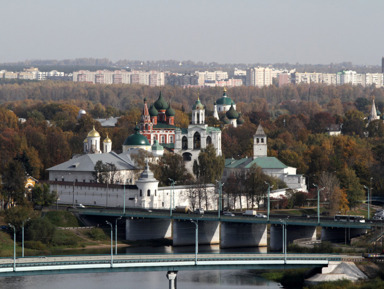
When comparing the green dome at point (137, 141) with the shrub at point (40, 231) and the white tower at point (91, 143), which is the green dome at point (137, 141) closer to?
the white tower at point (91, 143)

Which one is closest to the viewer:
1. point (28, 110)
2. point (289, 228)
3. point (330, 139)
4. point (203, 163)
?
point (289, 228)

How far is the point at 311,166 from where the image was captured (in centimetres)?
9569

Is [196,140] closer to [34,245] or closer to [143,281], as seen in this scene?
[34,245]

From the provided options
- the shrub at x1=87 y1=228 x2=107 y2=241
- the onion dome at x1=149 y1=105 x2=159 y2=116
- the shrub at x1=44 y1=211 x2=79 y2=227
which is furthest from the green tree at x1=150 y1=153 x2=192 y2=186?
the onion dome at x1=149 y1=105 x2=159 y2=116

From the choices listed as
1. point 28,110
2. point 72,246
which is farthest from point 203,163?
point 28,110

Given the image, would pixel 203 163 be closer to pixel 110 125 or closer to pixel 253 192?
pixel 253 192

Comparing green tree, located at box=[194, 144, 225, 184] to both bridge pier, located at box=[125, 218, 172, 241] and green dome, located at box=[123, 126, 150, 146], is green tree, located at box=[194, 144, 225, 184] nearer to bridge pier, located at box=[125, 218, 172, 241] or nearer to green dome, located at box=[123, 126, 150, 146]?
green dome, located at box=[123, 126, 150, 146]

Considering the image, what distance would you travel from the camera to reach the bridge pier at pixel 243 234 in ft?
236

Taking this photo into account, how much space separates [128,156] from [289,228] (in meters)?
23.4

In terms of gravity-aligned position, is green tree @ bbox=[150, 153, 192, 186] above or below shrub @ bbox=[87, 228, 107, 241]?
above

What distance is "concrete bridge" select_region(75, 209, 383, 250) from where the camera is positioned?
69.3m

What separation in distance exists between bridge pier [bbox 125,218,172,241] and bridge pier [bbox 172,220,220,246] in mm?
2388

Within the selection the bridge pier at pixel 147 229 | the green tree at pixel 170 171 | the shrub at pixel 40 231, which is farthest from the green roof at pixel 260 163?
the shrub at pixel 40 231

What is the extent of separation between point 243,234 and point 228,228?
998mm
